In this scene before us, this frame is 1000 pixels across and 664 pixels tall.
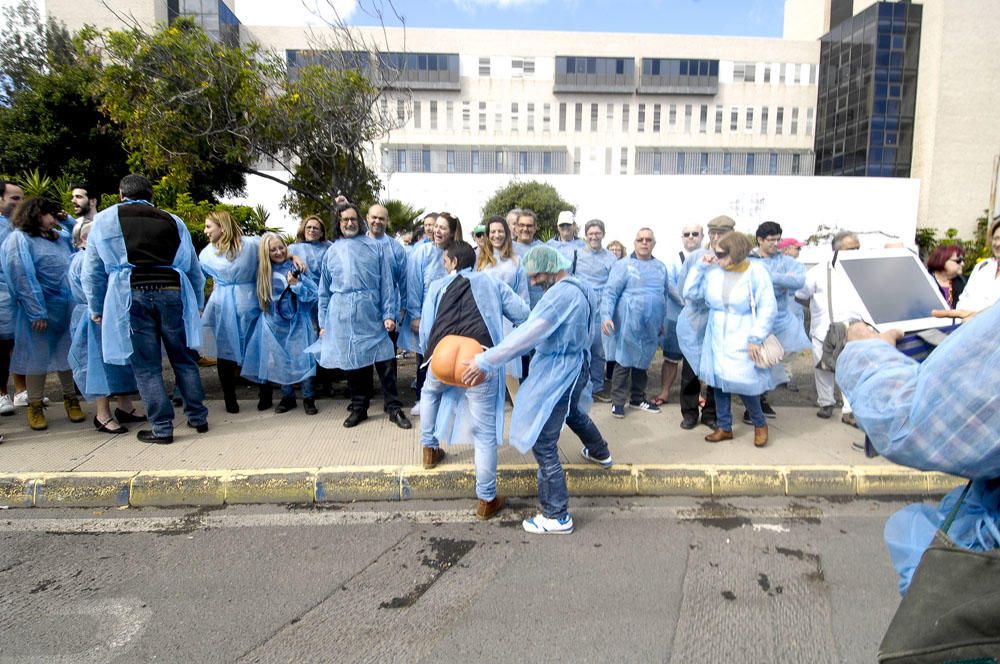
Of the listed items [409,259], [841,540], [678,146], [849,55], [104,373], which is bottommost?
[841,540]

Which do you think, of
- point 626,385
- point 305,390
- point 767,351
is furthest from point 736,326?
point 305,390

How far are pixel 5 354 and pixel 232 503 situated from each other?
10.2ft

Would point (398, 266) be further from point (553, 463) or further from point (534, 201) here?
point (534, 201)

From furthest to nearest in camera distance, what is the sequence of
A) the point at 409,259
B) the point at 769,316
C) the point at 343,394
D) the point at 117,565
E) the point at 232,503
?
the point at 343,394, the point at 409,259, the point at 769,316, the point at 232,503, the point at 117,565

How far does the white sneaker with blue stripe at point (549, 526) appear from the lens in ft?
11.8

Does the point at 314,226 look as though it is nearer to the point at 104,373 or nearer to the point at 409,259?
the point at 409,259

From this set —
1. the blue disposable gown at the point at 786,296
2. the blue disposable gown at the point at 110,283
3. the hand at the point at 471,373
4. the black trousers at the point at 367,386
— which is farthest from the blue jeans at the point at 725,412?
the blue disposable gown at the point at 110,283

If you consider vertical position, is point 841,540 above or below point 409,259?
below

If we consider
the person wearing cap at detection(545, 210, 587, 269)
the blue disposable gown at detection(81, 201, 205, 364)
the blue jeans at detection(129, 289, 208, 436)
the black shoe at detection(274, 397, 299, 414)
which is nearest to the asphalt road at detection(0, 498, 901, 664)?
the blue jeans at detection(129, 289, 208, 436)

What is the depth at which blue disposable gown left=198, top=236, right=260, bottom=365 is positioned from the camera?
18.1 feet

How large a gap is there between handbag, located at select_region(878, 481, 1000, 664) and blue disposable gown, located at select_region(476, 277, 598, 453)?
231 cm

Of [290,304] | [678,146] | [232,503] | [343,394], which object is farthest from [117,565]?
[678,146]

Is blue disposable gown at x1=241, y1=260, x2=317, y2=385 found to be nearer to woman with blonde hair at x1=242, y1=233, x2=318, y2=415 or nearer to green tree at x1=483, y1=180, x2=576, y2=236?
woman with blonde hair at x1=242, y1=233, x2=318, y2=415

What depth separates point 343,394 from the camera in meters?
6.51
